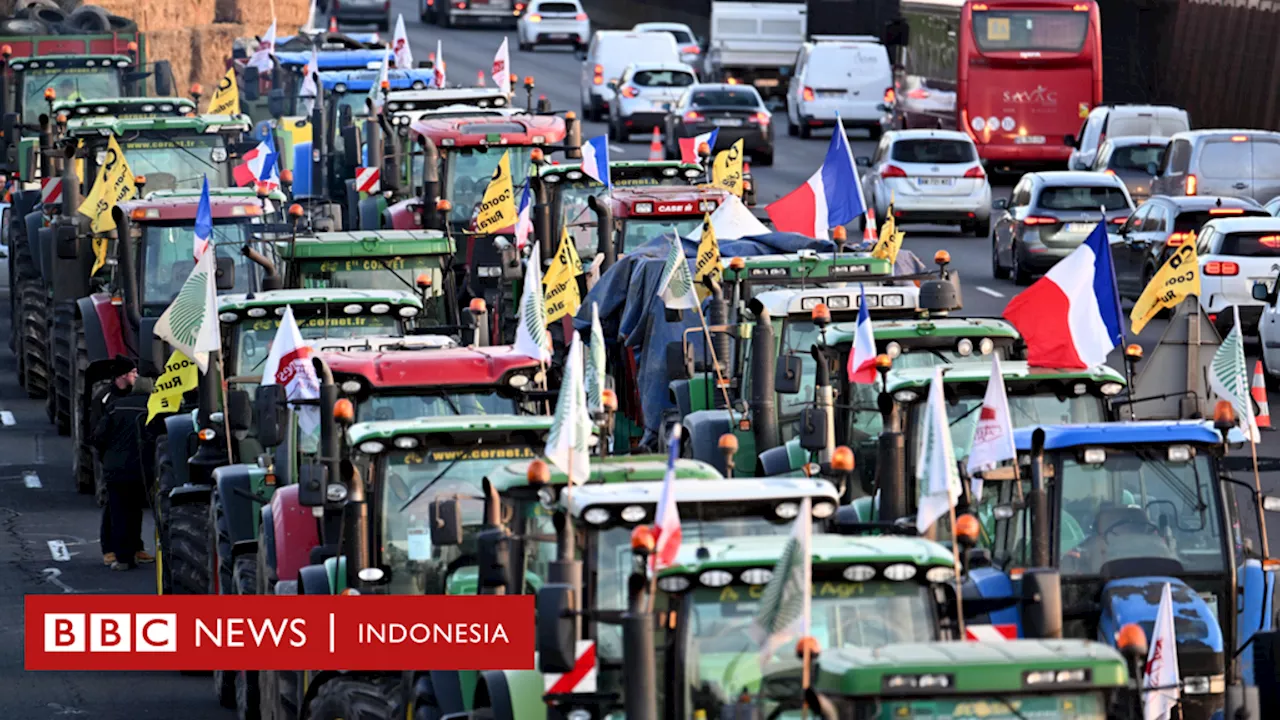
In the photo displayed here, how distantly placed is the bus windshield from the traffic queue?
15.0m

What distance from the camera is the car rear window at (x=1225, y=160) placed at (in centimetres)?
3828

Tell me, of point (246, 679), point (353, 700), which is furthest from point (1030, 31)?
point (353, 700)

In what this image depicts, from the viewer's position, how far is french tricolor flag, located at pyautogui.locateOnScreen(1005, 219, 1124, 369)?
51.5 ft

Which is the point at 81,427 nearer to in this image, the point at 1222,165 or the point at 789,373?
the point at 789,373

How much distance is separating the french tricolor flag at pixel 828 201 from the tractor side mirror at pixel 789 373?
7763 mm

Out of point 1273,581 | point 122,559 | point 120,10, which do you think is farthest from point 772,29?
point 1273,581

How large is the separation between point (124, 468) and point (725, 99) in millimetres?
29886

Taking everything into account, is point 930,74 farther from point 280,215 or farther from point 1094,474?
point 1094,474

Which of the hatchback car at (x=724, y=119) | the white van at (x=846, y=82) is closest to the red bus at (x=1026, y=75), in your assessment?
→ the hatchback car at (x=724, y=119)

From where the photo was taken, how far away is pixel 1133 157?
41469 mm

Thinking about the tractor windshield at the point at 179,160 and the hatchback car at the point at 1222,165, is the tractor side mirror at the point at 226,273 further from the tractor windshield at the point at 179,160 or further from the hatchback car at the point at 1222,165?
the hatchback car at the point at 1222,165

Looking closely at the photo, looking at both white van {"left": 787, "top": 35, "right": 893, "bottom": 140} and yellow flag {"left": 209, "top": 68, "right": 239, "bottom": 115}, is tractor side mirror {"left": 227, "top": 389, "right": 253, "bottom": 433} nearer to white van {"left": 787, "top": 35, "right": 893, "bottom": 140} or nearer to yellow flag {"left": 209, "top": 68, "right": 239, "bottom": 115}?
yellow flag {"left": 209, "top": 68, "right": 239, "bottom": 115}

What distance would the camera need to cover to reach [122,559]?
21078 mm

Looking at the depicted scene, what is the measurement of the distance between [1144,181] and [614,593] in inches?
1222
